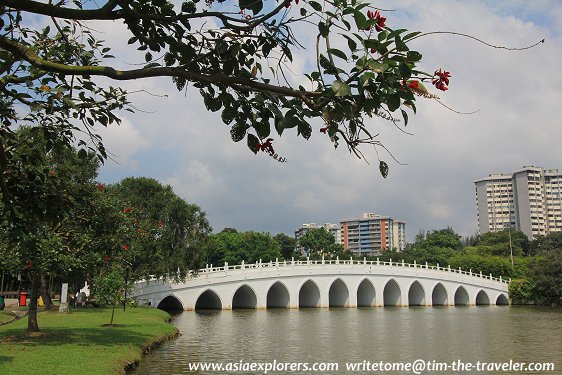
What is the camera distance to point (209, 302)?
39.5m

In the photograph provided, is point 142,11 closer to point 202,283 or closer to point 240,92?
point 240,92

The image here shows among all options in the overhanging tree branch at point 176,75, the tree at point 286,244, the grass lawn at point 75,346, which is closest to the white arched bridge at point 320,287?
the grass lawn at point 75,346

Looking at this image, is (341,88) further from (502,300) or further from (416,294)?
(502,300)

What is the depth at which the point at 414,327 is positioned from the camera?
21.7 metres

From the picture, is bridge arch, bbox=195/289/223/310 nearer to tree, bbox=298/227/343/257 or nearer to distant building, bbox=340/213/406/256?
tree, bbox=298/227/343/257

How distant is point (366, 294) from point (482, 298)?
1138 cm

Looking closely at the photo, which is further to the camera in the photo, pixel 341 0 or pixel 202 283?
pixel 202 283

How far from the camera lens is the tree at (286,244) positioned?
68.8m

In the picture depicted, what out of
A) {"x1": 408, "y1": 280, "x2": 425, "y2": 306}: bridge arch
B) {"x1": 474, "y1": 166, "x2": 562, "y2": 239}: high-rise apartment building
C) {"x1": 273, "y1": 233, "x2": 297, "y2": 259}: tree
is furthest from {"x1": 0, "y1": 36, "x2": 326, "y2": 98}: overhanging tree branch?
{"x1": 474, "y1": 166, "x2": 562, "y2": 239}: high-rise apartment building

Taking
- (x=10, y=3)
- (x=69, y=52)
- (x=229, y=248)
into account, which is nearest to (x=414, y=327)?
(x=69, y=52)

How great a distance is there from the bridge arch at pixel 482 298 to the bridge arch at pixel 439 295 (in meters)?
3.24

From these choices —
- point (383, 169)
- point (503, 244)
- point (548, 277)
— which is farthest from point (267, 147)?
point (503, 244)

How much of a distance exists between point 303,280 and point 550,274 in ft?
57.6

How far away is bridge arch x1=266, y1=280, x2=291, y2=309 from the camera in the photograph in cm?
3888
